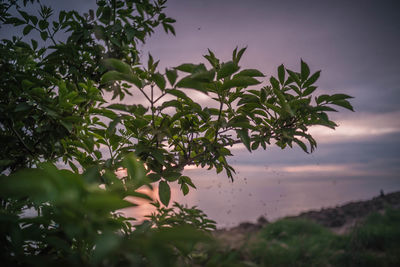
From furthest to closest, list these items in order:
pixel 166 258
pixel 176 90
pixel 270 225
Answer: pixel 270 225
pixel 176 90
pixel 166 258

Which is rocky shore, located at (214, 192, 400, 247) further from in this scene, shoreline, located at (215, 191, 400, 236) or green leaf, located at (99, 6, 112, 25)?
green leaf, located at (99, 6, 112, 25)

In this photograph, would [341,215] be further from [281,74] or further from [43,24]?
[43,24]

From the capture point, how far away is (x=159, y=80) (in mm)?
828

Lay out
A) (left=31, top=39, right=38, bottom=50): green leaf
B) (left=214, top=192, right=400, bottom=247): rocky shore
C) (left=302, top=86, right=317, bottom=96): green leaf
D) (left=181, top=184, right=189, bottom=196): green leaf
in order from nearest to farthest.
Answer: (left=302, top=86, right=317, bottom=96): green leaf, (left=181, top=184, right=189, bottom=196): green leaf, (left=31, top=39, right=38, bottom=50): green leaf, (left=214, top=192, right=400, bottom=247): rocky shore

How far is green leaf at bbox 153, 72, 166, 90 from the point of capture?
0.81 m

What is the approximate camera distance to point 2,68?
1.31 metres

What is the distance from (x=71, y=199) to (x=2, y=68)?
57.6 inches

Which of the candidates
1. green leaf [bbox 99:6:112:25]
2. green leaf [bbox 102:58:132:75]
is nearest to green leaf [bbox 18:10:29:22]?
green leaf [bbox 99:6:112:25]

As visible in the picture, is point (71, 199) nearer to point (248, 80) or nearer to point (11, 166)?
point (248, 80)

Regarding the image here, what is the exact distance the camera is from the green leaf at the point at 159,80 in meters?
0.81

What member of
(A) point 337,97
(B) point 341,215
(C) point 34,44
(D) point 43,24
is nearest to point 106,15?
(D) point 43,24

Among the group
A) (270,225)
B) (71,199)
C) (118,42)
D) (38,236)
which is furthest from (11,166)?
(270,225)

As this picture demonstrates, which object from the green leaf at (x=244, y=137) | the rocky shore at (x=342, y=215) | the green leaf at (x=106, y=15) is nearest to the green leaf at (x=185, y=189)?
the green leaf at (x=244, y=137)

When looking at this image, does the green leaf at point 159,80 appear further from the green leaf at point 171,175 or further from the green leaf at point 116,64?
the green leaf at point 171,175
